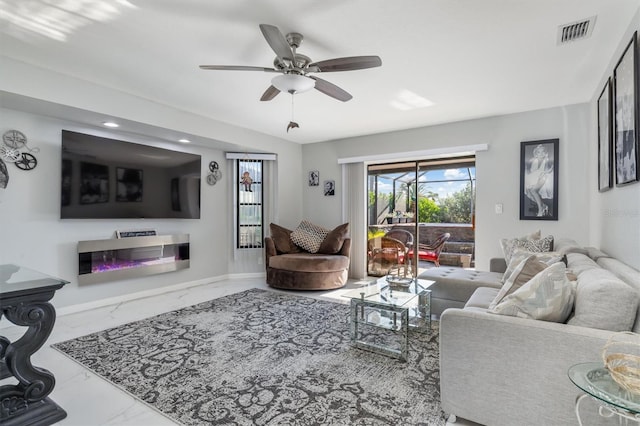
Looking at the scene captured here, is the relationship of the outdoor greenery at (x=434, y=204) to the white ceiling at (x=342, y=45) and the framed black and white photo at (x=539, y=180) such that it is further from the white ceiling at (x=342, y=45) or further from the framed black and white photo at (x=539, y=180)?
the white ceiling at (x=342, y=45)

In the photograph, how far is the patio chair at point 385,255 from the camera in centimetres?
547

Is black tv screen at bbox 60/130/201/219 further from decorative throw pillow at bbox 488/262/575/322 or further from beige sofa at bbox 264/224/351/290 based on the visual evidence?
decorative throw pillow at bbox 488/262/575/322

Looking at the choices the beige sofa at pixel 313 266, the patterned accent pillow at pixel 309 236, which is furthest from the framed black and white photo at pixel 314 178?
the beige sofa at pixel 313 266

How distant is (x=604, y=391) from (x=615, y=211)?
204 cm

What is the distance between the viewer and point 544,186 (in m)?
3.97

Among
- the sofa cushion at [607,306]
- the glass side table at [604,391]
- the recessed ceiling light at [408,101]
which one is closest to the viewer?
the glass side table at [604,391]

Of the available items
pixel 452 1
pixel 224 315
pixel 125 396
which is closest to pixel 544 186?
pixel 452 1

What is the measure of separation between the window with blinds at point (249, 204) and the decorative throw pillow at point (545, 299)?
4.56 metres

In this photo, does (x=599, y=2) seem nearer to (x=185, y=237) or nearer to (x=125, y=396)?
(x=125, y=396)

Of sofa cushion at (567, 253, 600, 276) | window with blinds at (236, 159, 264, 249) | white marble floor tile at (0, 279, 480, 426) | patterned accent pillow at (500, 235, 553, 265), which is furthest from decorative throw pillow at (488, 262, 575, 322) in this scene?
window with blinds at (236, 159, 264, 249)

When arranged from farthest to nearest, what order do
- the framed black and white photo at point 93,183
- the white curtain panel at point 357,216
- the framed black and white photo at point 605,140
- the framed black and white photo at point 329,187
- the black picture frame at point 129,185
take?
1. the framed black and white photo at point 329,187
2. the white curtain panel at point 357,216
3. the black picture frame at point 129,185
4. the framed black and white photo at point 93,183
5. the framed black and white photo at point 605,140

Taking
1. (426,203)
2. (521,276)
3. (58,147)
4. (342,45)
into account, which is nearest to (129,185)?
(58,147)

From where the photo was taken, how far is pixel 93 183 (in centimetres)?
379

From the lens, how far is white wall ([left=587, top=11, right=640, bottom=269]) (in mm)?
1994
